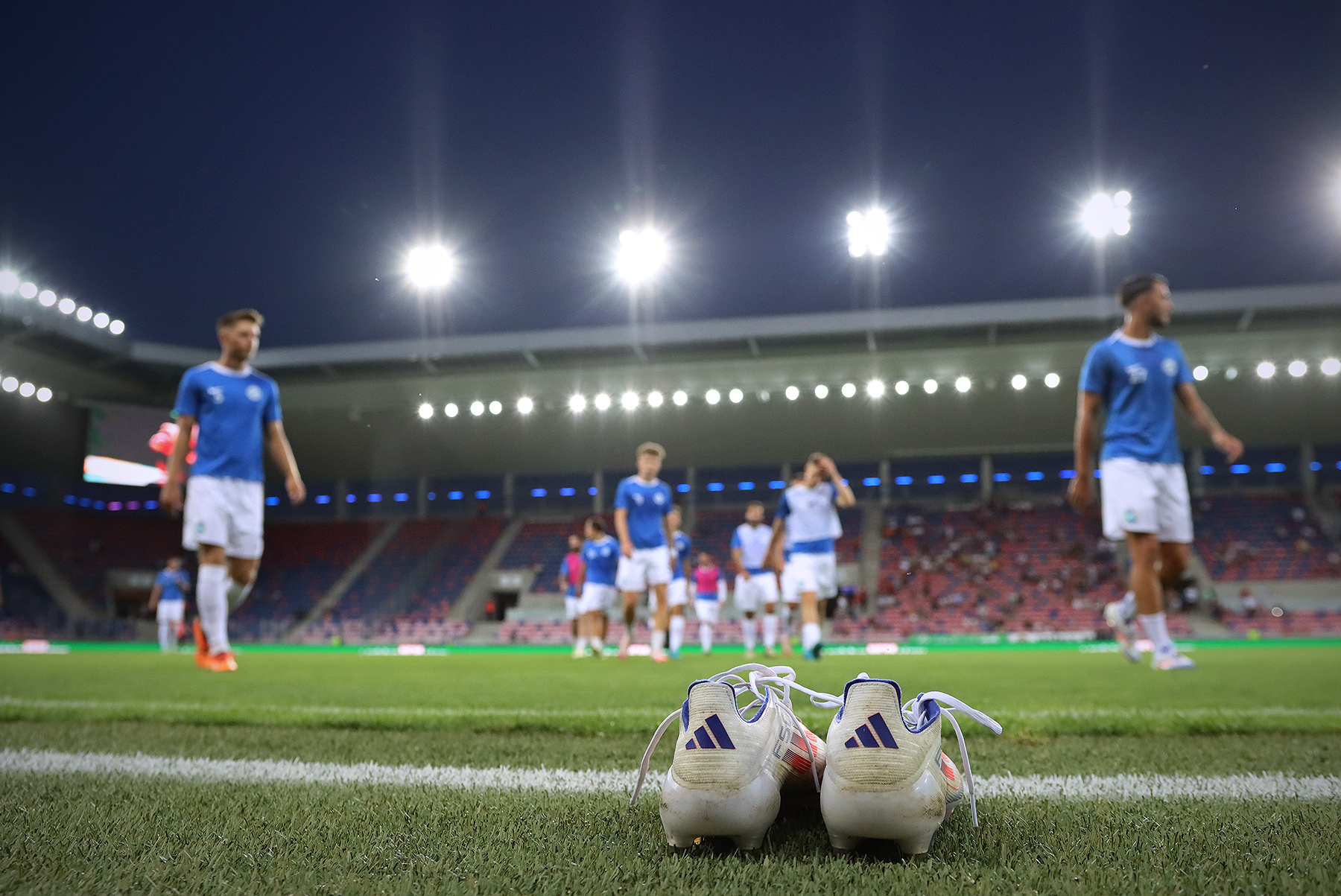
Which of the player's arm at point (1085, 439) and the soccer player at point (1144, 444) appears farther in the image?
the player's arm at point (1085, 439)

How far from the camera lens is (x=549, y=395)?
27.5 m

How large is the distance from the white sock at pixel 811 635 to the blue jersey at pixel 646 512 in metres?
1.75

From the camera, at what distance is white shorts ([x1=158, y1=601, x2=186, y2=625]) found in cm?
1703

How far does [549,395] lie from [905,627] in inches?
511

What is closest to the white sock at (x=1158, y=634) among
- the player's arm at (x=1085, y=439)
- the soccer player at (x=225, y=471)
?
the player's arm at (x=1085, y=439)

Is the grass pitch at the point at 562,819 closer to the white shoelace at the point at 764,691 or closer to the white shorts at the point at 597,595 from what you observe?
the white shoelace at the point at 764,691

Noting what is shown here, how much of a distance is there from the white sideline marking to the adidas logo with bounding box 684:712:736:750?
620 mm

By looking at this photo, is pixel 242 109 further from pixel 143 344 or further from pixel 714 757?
pixel 143 344

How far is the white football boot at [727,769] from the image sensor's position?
131 cm

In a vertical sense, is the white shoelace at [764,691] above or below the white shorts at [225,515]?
below

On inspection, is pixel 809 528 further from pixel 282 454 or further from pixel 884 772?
pixel 884 772

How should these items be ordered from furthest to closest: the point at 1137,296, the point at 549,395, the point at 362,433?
1. the point at 362,433
2. the point at 549,395
3. the point at 1137,296

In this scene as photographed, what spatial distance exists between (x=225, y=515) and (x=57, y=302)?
2218 cm

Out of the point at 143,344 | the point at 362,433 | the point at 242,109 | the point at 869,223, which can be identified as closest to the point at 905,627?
the point at 869,223
